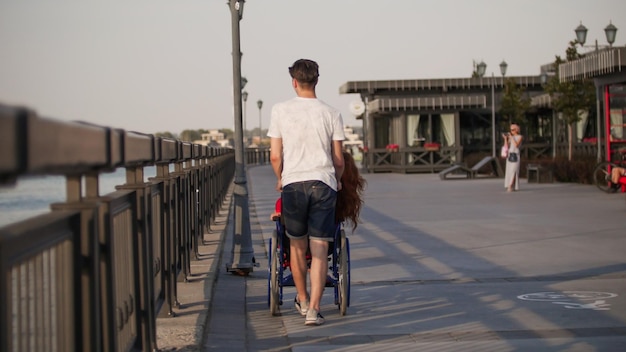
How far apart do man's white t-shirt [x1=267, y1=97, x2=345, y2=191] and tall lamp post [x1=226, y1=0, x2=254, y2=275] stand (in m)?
2.70

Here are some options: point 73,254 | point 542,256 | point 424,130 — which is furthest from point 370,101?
point 73,254

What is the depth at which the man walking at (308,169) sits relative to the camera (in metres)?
7.14

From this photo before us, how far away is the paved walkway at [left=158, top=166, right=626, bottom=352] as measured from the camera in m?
6.50

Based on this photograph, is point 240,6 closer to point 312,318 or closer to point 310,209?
point 310,209

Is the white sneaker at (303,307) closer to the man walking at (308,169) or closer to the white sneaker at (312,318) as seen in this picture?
the man walking at (308,169)

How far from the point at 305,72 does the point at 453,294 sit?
2.41m

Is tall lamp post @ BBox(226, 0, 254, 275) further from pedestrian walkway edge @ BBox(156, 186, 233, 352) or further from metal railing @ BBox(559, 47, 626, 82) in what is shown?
metal railing @ BBox(559, 47, 626, 82)

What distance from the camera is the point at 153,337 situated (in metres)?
5.38

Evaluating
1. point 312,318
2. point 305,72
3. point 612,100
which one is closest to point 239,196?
point 305,72

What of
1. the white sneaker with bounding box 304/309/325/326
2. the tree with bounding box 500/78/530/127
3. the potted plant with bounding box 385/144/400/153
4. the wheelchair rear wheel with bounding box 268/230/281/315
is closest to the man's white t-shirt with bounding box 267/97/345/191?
the wheelchair rear wheel with bounding box 268/230/281/315

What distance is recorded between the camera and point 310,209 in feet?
23.6

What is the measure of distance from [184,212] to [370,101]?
43.0 meters

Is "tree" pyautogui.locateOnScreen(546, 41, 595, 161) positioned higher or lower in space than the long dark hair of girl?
higher

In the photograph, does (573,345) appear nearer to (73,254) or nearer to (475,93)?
(73,254)
